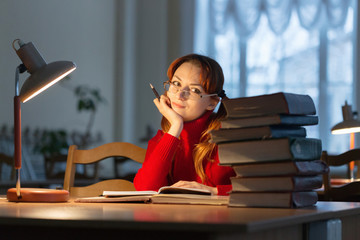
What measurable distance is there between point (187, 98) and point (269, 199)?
69cm

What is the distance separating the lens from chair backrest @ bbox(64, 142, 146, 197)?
2.14 meters

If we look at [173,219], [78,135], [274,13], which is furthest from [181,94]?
[274,13]

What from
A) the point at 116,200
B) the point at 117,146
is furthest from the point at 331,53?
the point at 116,200

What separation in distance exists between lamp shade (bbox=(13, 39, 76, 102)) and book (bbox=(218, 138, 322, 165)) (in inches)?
20.0

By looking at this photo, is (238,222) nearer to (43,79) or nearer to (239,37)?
(43,79)

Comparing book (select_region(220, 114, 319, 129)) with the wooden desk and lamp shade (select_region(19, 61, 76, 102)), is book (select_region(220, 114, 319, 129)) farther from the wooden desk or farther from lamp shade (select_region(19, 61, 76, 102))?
lamp shade (select_region(19, 61, 76, 102))

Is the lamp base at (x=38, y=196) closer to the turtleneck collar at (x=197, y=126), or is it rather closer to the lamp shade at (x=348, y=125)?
the turtleneck collar at (x=197, y=126)

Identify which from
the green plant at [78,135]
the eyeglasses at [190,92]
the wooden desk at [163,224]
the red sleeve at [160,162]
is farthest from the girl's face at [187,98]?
the green plant at [78,135]

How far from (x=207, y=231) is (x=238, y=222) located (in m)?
0.06

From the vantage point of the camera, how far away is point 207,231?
93cm

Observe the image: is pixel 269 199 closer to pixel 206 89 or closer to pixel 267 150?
pixel 267 150

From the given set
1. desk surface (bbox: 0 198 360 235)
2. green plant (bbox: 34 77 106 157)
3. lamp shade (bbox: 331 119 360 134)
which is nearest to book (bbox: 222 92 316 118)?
desk surface (bbox: 0 198 360 235)

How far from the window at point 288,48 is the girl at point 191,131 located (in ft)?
15.3

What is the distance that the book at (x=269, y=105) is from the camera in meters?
1.32
